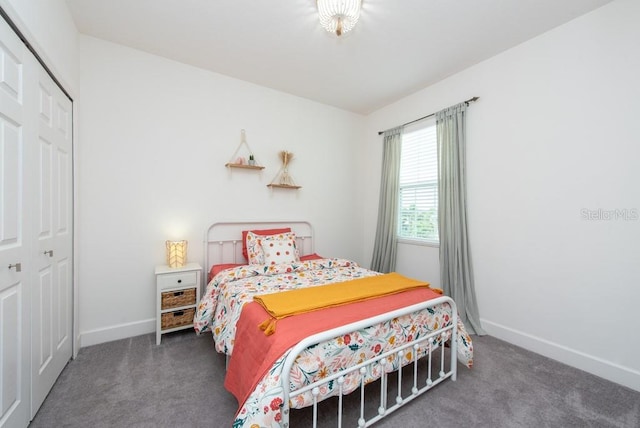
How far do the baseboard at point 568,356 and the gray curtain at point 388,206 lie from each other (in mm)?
1304

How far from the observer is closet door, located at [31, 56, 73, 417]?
1598 mm

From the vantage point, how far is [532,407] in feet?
5.58

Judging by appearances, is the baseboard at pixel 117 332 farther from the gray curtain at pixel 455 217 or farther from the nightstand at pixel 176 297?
the gray curtain at pixel 455 217

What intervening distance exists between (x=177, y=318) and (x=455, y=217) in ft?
9.94

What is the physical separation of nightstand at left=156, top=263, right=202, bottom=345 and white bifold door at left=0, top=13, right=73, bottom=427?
637 mm

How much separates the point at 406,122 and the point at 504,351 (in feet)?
9.10

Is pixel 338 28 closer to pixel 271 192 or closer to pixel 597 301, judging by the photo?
pixel 271 192

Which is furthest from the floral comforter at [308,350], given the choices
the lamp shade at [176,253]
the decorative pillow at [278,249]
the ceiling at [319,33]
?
the ceiling at [319,33]

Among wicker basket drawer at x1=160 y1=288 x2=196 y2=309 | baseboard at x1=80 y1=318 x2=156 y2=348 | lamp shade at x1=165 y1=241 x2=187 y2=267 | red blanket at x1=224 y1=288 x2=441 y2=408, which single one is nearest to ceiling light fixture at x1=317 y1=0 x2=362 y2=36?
red blanket at x1=224 y1=288 x2=441 y2=408

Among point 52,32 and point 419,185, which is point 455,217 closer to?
point 419,185

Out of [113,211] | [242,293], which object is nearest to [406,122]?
[242,293]

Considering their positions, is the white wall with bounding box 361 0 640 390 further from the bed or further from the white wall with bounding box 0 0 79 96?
the white wall with bounding box 0 0 79 96

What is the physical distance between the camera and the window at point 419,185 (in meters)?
3.26

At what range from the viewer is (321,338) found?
1271 millimetres
